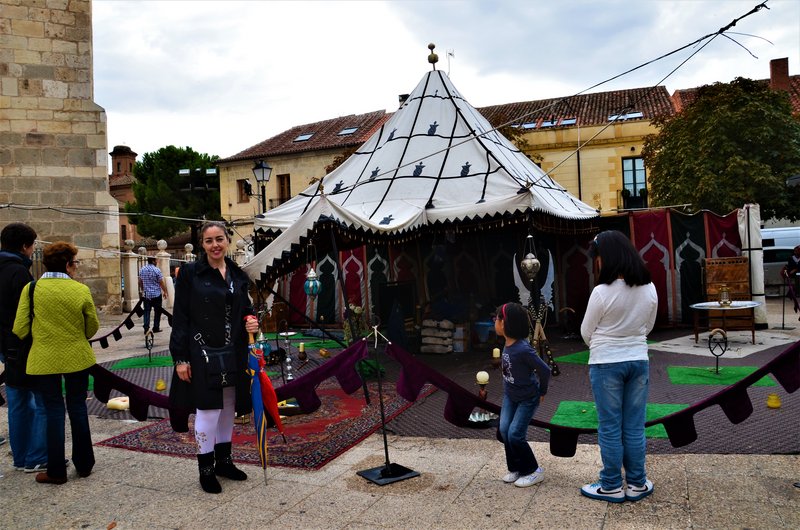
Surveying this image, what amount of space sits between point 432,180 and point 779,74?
26.5m

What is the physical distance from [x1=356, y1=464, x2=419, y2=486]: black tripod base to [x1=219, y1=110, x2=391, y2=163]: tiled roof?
28.1 m

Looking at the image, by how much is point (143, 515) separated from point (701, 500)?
322 centimetres

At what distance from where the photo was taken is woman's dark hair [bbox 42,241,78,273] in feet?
13.6

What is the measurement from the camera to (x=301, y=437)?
5199 millimetres

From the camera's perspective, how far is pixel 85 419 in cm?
429

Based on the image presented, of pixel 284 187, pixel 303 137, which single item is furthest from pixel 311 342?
pixel 303 137

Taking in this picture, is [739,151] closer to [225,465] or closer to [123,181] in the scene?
[225,465]

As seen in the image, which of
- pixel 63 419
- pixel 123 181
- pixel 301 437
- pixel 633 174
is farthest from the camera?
pixel 123 181

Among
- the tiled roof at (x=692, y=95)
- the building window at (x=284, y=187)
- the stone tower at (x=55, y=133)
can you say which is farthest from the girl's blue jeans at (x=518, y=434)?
the building window at (x=284, y=187)

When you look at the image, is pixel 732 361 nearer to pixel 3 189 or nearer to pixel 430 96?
pixel 430 96

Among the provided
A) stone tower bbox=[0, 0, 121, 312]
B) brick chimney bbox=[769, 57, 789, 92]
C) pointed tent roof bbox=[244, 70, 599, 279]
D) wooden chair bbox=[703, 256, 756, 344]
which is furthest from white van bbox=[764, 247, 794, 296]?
stone tower bbox=[0, 0, 121, 312]

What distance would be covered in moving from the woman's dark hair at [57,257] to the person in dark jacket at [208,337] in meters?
0.89

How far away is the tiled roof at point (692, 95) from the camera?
88.4 feet

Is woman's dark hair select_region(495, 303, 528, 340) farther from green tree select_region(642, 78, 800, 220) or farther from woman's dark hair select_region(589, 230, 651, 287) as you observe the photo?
green tree select_region(642, 78, 800, 220)
